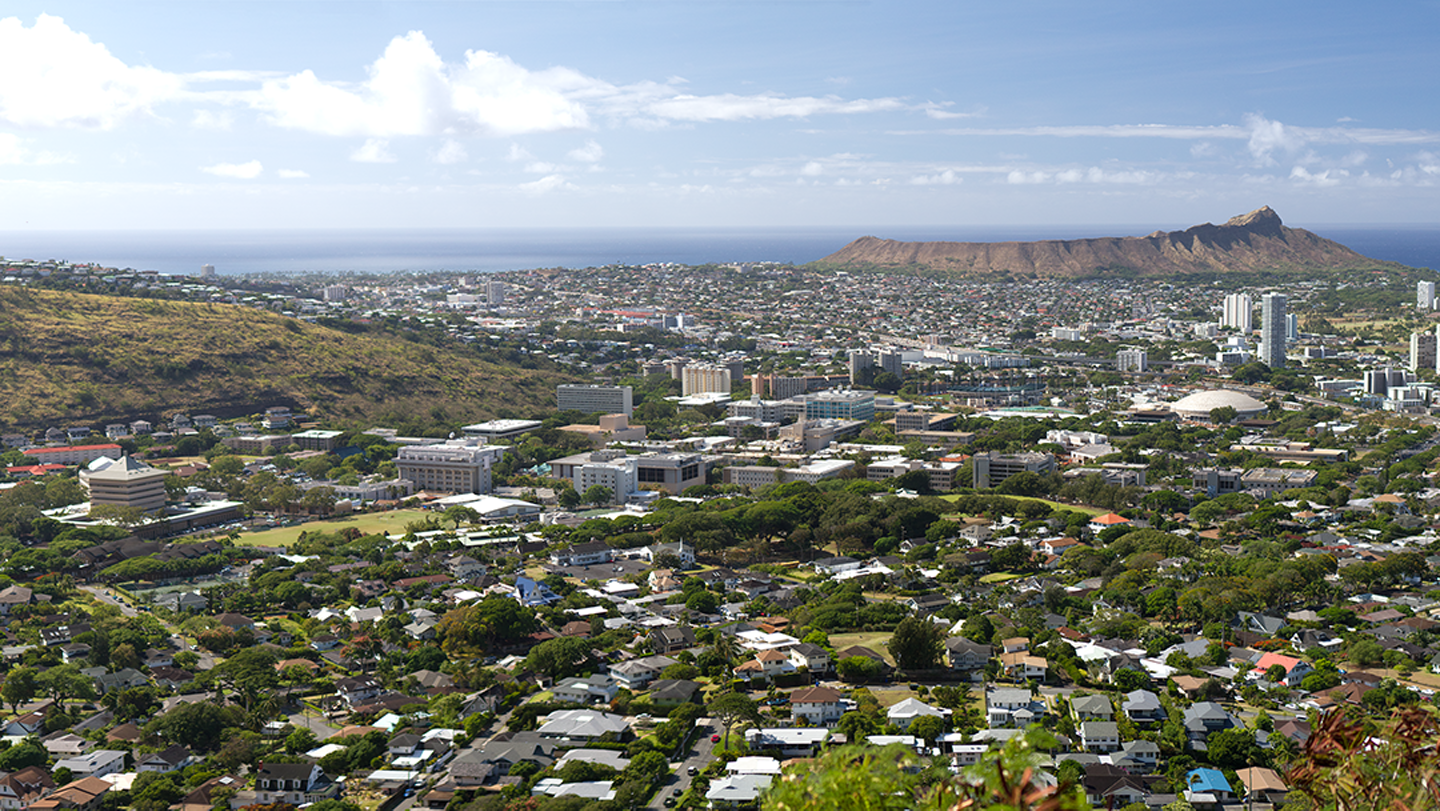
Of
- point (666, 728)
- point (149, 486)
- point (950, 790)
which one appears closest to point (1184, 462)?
point (666, 728)

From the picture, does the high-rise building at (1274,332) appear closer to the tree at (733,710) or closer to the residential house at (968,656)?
the residential house at (968,656)

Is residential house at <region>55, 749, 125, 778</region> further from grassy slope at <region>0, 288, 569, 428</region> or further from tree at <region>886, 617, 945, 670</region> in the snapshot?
grassy slope at <region>0, 288, 569, 428</region>

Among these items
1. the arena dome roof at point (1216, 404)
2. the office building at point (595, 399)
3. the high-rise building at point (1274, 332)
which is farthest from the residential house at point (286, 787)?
the high-rise building at point (1274, 332)

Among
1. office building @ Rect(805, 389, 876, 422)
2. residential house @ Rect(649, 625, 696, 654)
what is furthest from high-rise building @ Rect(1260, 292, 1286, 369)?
residential house @ Rect(649, 625, 696, 654)

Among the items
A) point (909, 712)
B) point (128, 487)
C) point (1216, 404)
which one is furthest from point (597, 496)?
point (1216, 404)

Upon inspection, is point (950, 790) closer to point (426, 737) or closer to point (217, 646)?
point (426, 737)

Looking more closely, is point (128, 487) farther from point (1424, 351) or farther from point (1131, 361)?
point (1424, 351)
